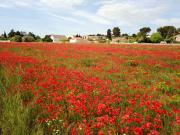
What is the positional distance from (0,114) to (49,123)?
1.22 meters

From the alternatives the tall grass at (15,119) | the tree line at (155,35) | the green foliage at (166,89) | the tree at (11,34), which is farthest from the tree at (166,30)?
the tall grass at (15,119)

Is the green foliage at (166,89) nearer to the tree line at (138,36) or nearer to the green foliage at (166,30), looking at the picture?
the tree line at (138,36)

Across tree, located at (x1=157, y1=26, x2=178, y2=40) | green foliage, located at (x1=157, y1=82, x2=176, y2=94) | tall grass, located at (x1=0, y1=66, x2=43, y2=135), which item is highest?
tree, located at (x1=157, y1=26, x2=178, y2=40)

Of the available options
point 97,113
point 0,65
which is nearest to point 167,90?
point 97,113

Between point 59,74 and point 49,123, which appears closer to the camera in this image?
point 49,123

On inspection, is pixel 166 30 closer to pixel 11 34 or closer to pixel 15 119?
pixel 11 34

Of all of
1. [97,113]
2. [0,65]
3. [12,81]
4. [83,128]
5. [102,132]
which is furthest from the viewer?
[0,65]

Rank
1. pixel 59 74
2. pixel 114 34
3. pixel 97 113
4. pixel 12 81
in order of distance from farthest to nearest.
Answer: pixel 114 34 → pixel 59 74 → pixel 12 81 → pixel 97 113

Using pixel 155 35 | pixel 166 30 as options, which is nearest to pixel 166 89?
pixel 155 35

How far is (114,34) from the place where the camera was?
17050 centimetres

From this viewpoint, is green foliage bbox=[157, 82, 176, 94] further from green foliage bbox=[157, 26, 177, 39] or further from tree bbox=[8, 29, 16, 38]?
green foliage bbox=[157, 26, 177, 39]

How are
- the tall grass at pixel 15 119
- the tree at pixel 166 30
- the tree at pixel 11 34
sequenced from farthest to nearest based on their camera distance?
1. the tree at pixel 166 30
2. the tree at pixel 11 34
3. the tall grass at pixel 15 119

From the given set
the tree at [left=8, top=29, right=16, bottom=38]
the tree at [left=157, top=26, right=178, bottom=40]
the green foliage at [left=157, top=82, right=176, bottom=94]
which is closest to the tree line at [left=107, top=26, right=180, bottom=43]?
the tree at [left=157, top=26, right=178, bottom=40]

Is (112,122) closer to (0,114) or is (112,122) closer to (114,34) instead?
(0,114)
